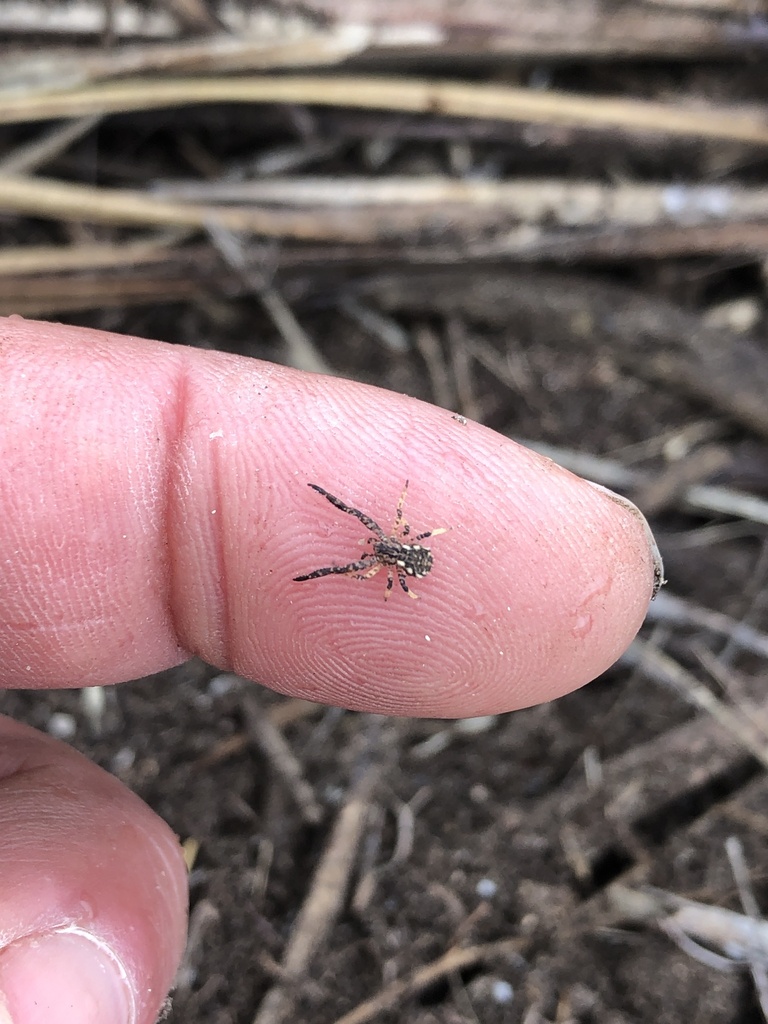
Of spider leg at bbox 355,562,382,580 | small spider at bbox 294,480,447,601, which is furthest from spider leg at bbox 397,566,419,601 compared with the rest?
spider leg at bbox 355,562,382,580

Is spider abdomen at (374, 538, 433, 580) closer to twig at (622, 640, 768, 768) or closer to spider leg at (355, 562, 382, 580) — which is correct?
spider leg at (355, 562, 382, 580)

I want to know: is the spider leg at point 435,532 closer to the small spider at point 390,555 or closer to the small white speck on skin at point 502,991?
the small spider at point 390,555

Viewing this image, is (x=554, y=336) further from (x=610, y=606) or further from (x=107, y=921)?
(x=107, y=921)

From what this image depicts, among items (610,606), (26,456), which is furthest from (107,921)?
(610,606)

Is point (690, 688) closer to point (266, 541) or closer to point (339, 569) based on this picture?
point (339, 569)

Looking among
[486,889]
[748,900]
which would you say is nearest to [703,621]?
[748,900]

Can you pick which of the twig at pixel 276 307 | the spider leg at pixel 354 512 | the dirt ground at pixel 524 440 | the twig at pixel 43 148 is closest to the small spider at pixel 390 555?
the spider leg at pixel 354 512

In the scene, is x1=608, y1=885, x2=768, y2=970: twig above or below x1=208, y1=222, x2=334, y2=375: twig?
below
